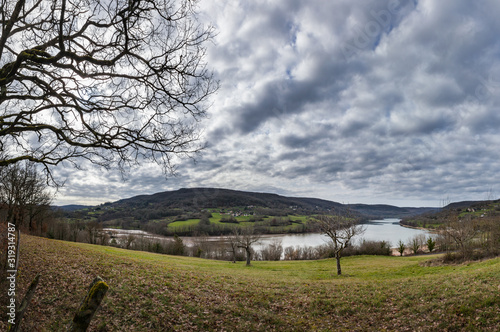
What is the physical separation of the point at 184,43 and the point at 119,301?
8.49 m

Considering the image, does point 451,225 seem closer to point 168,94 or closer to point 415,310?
point 415,310

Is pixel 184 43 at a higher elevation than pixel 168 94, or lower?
higher

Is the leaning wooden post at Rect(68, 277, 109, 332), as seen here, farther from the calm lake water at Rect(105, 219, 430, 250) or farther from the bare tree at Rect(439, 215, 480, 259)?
the calm lake water at Rect(105, 219, 430, 250)

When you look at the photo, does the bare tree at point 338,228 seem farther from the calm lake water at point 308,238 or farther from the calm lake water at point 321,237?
the calm lake water at point 308,238

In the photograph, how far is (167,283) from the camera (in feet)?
33.8

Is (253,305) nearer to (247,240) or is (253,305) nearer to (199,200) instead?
(247,240)

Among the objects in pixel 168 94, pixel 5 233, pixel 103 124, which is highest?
pixel 168 94

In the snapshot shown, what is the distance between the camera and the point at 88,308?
139 inches

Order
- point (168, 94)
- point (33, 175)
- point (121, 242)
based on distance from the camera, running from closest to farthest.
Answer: point (168, 94) < point (33, 175) < point (121, 242)

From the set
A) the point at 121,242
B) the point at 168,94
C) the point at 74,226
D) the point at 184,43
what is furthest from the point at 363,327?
the point at 74,226

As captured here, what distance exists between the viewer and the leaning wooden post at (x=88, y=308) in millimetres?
3438

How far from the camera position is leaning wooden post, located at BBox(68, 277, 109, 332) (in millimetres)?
3438

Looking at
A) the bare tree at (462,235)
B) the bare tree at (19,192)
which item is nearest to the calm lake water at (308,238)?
the bare tree at (462,235)

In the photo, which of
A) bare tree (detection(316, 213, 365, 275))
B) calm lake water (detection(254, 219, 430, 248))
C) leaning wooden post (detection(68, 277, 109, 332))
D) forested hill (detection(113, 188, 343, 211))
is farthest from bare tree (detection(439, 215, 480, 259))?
forested hill (detection(113, 188, 343, 211))
